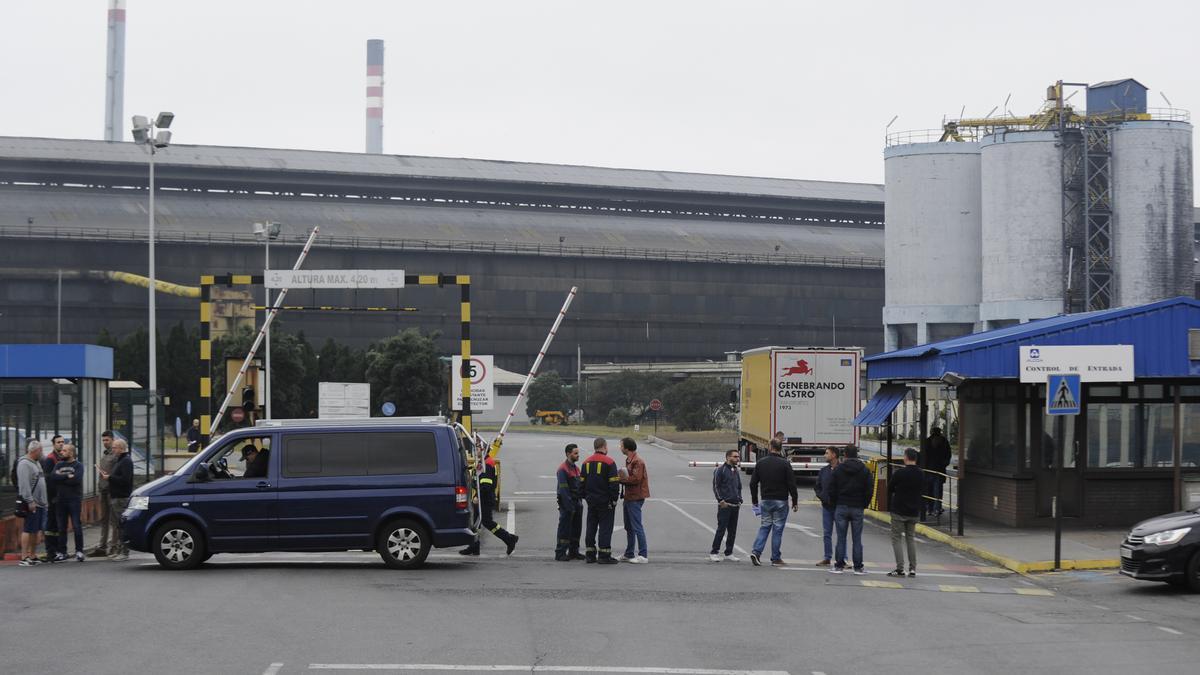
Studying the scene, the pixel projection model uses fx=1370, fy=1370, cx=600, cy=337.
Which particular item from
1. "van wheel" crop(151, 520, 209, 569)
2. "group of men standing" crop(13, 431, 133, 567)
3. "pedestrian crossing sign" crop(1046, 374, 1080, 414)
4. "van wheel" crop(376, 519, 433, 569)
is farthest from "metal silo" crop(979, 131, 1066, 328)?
"van wheel" crop(151, 520, 209, 569)

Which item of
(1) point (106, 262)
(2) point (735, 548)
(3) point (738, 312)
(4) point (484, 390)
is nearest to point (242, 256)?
(1) point (106, 262)

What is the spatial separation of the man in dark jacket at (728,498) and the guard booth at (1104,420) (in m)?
4.98

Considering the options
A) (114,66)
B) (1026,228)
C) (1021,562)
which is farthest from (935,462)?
(114,66)

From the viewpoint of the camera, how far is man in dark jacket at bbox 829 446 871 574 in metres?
18.6

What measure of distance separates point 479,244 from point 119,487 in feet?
298

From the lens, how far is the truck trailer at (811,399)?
115 ft

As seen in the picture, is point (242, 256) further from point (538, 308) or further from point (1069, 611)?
point (1069, 611)

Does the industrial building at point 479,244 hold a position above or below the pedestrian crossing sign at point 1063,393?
above

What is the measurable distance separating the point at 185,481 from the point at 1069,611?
10998mm

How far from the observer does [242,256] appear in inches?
4067

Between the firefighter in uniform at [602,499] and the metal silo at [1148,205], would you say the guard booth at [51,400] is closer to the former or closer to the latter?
the firefighter in uniform at [602,499]

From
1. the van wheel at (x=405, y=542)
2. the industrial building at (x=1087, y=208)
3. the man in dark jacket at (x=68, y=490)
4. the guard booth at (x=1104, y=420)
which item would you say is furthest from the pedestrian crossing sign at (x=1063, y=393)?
the industrial building at (x=1087, y=208)

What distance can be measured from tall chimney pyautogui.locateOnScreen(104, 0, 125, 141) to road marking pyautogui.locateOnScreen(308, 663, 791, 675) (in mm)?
138931

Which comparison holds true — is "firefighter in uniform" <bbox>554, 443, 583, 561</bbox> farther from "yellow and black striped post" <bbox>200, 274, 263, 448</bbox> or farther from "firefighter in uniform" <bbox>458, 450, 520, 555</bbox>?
"yellow and black striped post" <bbox>200, 274, 263, 448</bbox>
